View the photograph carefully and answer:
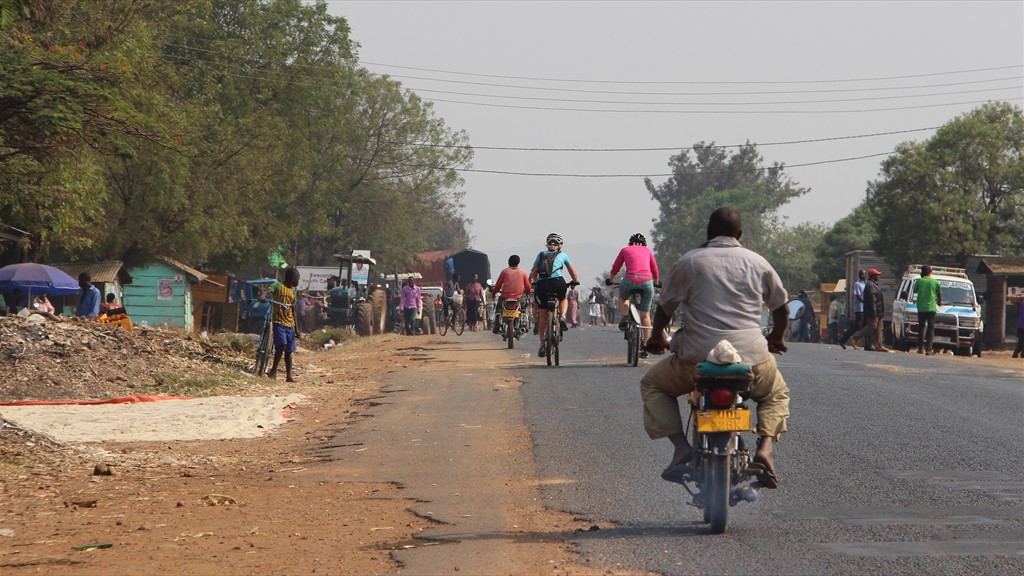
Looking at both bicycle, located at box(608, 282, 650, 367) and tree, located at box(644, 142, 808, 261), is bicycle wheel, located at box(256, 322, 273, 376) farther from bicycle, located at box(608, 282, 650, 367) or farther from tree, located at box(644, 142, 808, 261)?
tree, located at box(644, 142, 808, 261)

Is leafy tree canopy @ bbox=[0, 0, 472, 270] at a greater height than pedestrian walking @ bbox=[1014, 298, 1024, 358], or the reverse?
leafy tree canopy @ bbox=[0, 0, 472, 270]

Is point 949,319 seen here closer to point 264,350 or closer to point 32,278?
point 264,350

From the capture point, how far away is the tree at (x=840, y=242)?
70.8m

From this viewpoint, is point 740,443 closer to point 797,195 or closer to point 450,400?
point 450,400

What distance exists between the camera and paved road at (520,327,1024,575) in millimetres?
5891

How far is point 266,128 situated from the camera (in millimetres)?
41938

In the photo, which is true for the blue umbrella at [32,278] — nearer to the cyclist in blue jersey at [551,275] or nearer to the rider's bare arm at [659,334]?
the cyclist in blue jersey at [551,275]

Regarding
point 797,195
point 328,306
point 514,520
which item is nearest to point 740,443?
point 514,520

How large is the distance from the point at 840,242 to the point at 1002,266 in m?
26.4

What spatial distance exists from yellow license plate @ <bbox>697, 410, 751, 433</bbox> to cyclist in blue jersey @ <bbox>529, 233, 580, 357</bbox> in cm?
1163

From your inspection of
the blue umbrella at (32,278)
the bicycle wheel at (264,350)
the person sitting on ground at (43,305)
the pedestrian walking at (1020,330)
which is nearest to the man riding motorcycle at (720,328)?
the bicycle wheel at (264,350)

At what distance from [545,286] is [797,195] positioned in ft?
342

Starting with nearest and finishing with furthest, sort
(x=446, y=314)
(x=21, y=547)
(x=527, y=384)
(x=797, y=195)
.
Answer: (x=21, y=547), (x=527, y=384), (x=446, y=314), (x=797, y=195)

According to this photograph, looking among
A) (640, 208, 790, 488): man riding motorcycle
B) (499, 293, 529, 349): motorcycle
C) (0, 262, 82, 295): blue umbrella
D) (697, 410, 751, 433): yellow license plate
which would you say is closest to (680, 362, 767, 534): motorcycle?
(697, 410, 751, 433): yellow license plate
